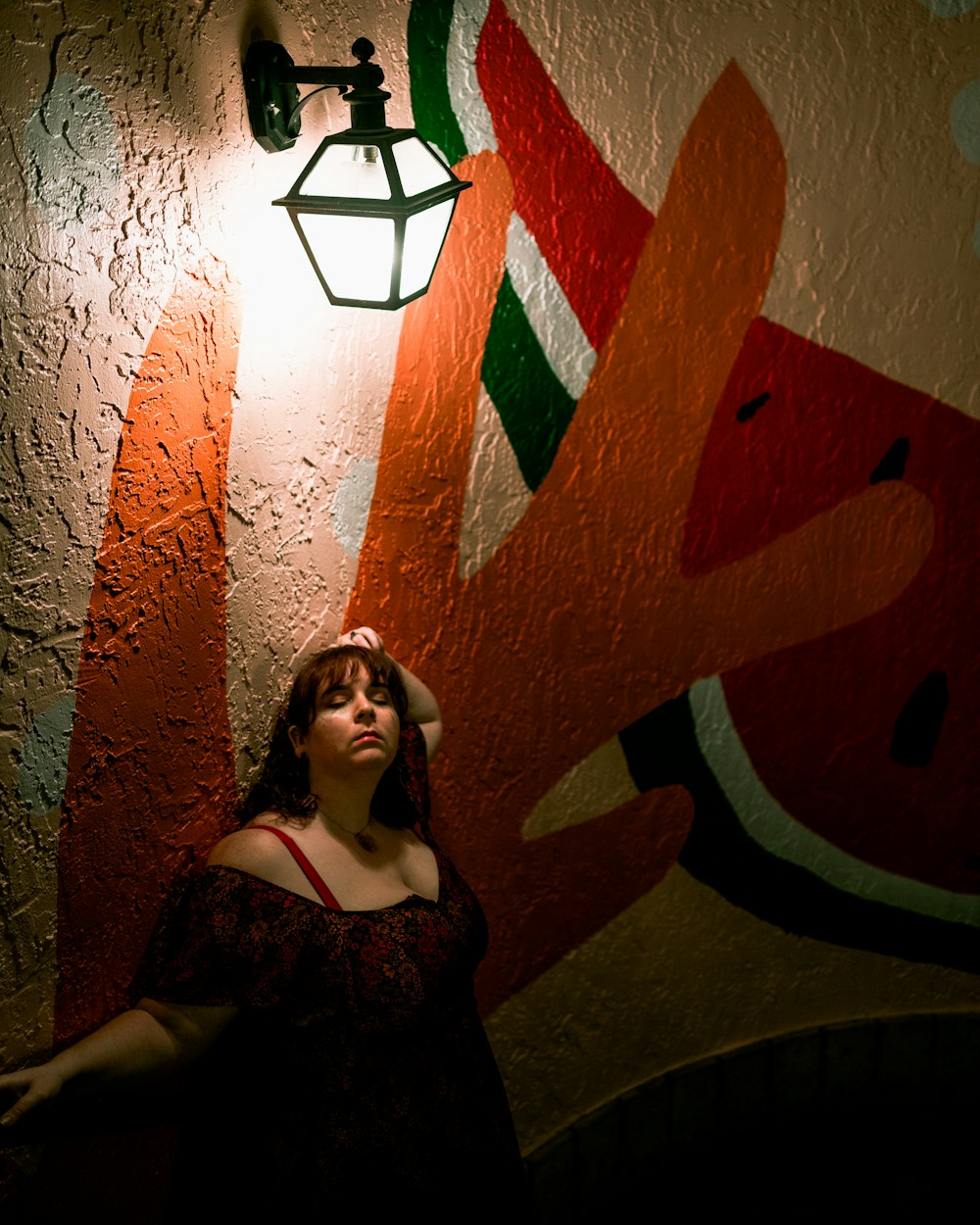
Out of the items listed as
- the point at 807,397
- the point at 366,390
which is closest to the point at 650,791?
the point at 807,397

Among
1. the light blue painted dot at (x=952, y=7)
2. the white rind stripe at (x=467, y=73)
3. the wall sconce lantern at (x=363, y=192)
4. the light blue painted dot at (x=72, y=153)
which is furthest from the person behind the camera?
the light blue painted dot at (x=952, y=7)

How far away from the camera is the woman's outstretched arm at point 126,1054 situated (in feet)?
5.54

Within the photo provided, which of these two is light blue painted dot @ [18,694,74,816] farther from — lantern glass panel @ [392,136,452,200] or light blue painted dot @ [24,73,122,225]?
lantern glass panel @ [392,136,452,200]

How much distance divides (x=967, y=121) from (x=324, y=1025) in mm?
2533

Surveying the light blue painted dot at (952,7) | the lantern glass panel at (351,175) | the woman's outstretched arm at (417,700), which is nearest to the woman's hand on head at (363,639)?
the woman's outstretched arm at (417,700)

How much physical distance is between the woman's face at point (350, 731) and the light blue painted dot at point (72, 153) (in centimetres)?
96

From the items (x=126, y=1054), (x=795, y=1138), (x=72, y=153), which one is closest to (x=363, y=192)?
(x=72, y=153)

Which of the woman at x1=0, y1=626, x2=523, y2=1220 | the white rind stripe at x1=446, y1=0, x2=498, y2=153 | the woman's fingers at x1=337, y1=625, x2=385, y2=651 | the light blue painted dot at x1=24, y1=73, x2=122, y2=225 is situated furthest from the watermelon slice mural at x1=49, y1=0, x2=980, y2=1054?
the light blue painted dot at x1=24, y1=73, x2=122, y2=225

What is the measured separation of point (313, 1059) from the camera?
203cm

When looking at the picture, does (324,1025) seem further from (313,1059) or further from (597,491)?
(597,491)

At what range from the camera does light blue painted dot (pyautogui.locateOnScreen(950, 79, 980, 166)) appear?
286cm

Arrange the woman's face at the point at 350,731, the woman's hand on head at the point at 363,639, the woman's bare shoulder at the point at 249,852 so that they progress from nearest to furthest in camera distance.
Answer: the woman's bare shoulder at the point at 249,852
the woman's face at the point at 350,731
the woman's hand on head at the point at 363,639

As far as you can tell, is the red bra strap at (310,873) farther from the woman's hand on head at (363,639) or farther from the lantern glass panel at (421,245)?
the lantern glass panel at (421,245)

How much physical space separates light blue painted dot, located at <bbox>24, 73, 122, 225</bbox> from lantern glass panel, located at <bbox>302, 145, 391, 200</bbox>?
0.35 m
